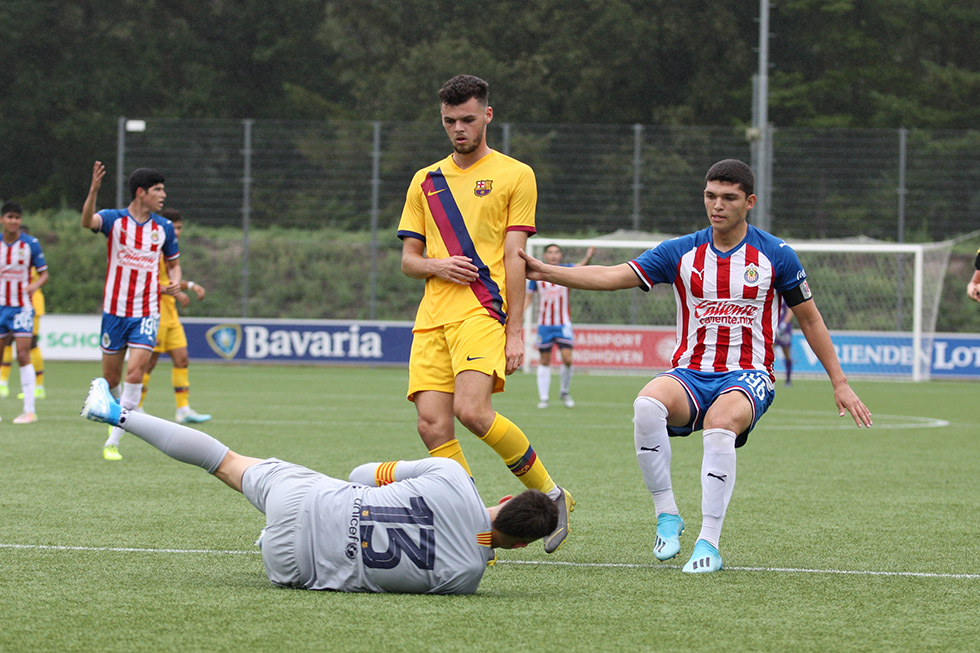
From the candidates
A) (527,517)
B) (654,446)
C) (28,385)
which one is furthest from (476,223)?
(28,385)

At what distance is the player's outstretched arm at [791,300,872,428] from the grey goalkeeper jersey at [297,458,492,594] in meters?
1.91

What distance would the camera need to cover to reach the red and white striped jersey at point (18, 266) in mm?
13281

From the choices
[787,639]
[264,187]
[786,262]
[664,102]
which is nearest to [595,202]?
[264,187]

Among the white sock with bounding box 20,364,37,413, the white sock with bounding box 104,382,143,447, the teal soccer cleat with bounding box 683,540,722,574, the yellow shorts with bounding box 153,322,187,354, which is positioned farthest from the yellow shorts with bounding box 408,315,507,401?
the white sock with bounding box 20,364,37,413

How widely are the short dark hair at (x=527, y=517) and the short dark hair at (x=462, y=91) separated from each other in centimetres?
183

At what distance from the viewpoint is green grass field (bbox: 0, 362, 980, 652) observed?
4.13 meters

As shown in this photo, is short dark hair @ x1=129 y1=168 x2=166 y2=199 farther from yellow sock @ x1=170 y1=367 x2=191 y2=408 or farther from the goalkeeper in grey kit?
the goalkeeper in grey kit

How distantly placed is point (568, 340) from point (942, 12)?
28682 mm

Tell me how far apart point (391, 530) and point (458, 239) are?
61.6 inches

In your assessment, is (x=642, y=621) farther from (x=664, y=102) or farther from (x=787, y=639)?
(x=664, y=102)

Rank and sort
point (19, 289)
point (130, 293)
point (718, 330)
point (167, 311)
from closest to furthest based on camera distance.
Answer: point (718, 330), point (130, 293), point (167, 311), point (19, 289)

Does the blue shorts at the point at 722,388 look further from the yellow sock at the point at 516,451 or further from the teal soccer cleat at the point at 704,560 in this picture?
the yellow sock at the point at 516,451

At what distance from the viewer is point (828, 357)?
5.83 m

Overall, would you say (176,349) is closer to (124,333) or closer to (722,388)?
(124,333)
